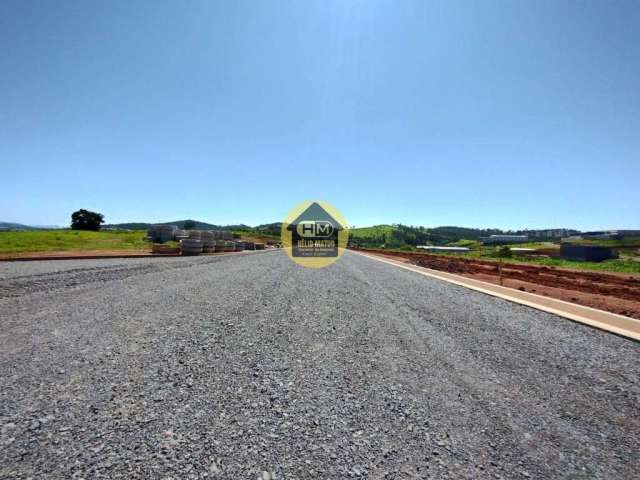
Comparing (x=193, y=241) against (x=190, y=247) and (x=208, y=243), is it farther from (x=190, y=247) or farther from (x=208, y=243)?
(x=208, y=243)

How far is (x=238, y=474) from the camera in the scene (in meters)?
2.10

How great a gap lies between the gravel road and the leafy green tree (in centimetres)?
6249

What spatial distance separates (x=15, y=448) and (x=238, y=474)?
5.96 feet

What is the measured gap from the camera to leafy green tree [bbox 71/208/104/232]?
55250 mm

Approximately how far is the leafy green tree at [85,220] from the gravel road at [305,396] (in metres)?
62.5

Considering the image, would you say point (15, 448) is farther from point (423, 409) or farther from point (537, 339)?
point (537, 339)

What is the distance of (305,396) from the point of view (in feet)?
10.6

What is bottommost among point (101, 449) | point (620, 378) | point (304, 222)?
point (620, 378)

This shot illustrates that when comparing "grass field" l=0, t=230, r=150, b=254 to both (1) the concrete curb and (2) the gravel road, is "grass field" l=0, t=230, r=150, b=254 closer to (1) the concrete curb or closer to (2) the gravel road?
(2) the gravel road

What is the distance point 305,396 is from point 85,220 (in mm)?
70473

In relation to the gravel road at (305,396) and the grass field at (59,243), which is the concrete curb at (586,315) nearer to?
the gravel road at (305,396)

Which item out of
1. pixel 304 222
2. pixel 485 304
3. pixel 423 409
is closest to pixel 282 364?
pixel 423 409
